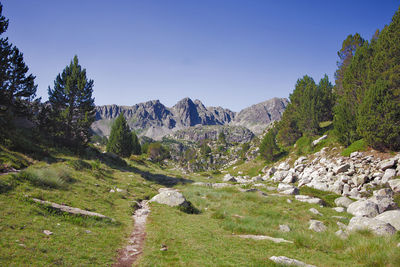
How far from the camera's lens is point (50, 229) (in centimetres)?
833

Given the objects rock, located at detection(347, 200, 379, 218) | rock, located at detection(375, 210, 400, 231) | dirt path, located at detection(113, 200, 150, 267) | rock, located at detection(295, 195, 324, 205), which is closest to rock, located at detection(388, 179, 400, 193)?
rock, located at detection(347, 200, 379, 218)

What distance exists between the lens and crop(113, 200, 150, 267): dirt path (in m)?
7.77

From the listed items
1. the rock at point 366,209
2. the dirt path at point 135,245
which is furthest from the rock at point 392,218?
the dirt path at point 135,245

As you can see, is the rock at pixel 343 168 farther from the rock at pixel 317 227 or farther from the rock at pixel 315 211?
the rock at pixel 317 227

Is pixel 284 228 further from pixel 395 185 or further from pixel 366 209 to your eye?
pixel 395 185

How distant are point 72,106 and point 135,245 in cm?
3343

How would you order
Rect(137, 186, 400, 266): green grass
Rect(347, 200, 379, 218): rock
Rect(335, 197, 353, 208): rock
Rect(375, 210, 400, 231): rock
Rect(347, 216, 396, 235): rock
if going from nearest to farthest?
Rect(137, 186, 400, 266): green grass < Rect(347, 216, 396, 235): rock < Rect(375, 210, 400, 231): rock < Rect(347, 200, 379, 218): rock < Rect(335, 197, 353, 208): rock

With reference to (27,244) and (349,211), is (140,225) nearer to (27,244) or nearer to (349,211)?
(27,244)

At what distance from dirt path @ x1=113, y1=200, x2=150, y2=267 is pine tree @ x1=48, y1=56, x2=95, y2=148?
2705 centimetres

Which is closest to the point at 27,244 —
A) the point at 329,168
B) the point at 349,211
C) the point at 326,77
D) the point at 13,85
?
the point at 349,211

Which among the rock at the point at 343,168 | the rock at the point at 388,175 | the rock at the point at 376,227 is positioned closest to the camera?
the rock at the point at 376,227

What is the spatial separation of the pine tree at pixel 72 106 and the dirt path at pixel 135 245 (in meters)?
27.0

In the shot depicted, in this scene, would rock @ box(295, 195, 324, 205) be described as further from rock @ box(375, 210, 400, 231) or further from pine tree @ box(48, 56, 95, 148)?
pine tree @ box(48, 56, 95, 148)

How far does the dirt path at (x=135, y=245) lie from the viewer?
7.77 metres
